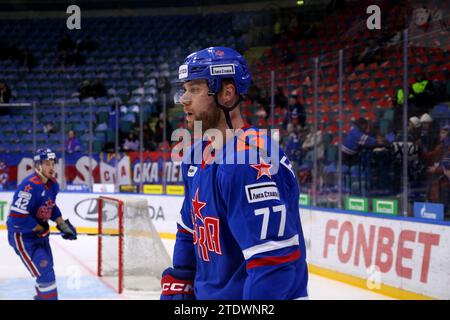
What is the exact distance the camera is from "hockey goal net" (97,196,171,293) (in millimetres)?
6404

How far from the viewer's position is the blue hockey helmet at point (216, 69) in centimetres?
185

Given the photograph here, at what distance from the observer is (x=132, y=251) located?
6730 mm

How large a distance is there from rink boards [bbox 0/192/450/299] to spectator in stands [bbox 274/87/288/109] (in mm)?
1332

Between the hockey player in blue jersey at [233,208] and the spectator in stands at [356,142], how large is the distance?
4599mm

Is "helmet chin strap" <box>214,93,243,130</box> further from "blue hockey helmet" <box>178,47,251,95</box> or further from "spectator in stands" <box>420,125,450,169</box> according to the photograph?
"spectator in stands" <box>420,125,450,169</box>

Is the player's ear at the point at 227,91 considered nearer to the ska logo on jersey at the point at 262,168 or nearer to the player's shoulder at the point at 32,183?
the ska logo on jersey at the point at 262,168

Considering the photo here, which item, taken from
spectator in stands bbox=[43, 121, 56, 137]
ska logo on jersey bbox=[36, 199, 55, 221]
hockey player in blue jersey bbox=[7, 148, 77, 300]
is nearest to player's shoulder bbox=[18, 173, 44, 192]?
hockey player in blue jersey bbox=[7, 148, 77, 300]

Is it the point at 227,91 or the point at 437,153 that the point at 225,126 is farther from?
the point at 437,153

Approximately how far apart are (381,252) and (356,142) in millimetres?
1201

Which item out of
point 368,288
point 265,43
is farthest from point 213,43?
point 368,288

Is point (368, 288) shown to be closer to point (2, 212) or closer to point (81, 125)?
point (81, 125)

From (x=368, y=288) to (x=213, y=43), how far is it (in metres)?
9.66

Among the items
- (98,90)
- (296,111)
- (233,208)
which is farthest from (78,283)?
(98,90)

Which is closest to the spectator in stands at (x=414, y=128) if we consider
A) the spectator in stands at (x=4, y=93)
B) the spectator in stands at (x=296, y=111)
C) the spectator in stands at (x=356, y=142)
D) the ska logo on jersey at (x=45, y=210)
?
the spectator in stands at (x=356, y=142)
